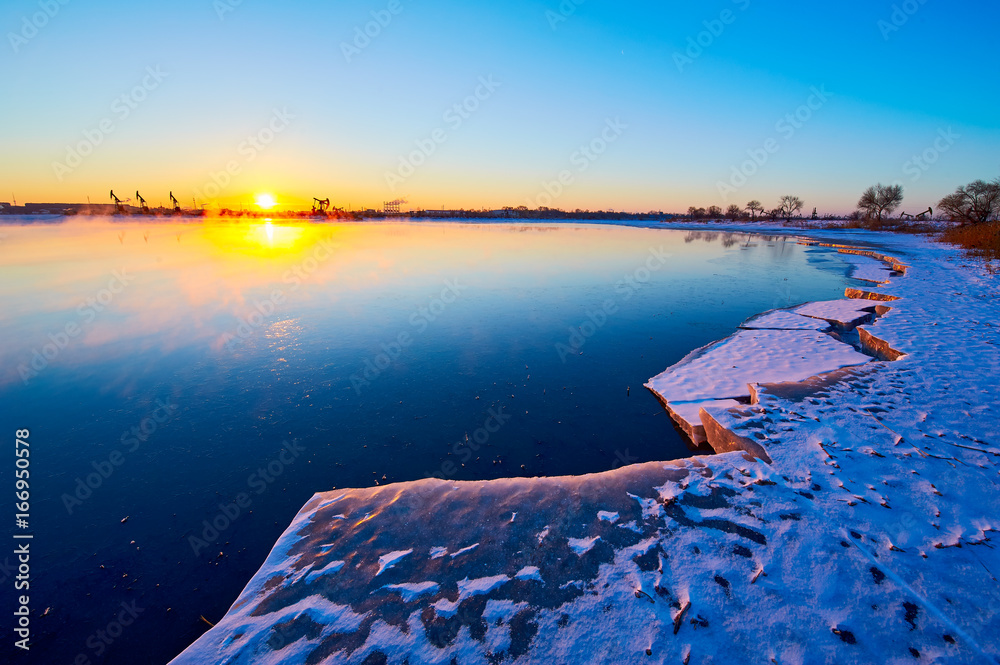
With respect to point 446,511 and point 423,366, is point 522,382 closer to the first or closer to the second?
point 423,366

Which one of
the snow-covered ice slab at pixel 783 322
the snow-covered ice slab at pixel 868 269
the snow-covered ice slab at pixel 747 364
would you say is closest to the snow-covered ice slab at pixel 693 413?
the snow-covered ice slab at pixel 747 364

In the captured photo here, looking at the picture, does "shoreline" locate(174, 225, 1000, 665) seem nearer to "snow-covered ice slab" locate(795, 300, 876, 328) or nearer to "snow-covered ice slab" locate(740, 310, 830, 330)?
"snow-covered ice slab" locate(740, 310, 830, 330)

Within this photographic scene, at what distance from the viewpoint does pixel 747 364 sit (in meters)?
8.14

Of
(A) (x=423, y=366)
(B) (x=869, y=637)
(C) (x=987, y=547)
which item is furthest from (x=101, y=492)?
(C) (x=987, y=547)

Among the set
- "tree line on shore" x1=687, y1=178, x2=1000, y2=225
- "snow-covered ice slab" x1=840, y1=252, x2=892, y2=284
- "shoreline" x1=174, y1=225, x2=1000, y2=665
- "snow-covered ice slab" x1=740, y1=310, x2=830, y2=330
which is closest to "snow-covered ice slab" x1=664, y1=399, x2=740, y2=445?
"shoreline" x1=174, y1=225, x2=1000, y2=665

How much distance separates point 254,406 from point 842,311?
53.1ft

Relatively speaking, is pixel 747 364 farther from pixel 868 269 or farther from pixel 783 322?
pixel 868 269

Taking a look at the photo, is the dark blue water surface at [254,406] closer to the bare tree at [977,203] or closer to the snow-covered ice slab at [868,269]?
the snow-covered ice slab at [868,269]

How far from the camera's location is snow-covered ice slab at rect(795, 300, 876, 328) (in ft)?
35.5

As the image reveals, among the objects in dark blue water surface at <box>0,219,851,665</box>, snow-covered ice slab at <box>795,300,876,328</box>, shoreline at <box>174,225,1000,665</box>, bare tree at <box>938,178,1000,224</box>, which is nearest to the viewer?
shoreline at <box>174,225,1000,665</box>

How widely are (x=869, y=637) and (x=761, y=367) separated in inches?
241

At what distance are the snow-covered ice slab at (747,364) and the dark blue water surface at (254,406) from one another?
2.21 feet

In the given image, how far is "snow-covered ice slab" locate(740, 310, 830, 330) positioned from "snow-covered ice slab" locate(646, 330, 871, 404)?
2.32 feet

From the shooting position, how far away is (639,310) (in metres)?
13.4
